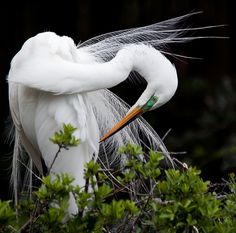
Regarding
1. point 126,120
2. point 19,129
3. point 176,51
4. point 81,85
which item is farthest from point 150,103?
point 176,51

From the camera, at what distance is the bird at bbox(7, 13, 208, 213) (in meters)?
2.75

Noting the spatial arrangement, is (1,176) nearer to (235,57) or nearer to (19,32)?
(19,32)

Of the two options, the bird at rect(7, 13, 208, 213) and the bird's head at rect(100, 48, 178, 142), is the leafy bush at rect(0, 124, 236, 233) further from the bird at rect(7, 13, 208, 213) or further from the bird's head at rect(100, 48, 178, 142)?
the bird's head at rect(100, 48, 178, 142)

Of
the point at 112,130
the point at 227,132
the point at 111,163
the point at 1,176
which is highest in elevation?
the point at 112,130

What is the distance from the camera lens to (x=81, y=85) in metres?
2.74

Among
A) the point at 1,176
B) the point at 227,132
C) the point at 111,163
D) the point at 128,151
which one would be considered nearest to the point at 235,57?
the point at 227,132

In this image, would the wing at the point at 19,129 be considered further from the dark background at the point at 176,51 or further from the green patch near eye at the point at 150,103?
the dark background at the point at 176,51

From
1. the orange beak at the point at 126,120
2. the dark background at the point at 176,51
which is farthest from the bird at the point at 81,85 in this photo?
the dark background at the point at 176,51

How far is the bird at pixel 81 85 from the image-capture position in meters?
2.75

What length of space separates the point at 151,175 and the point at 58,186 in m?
0.29

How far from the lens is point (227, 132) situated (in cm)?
534

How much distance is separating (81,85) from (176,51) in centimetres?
289

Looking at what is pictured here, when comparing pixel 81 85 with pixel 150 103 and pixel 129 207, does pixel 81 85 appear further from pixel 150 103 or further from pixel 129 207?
pixel 129 207

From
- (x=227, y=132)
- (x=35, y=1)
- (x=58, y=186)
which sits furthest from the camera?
(x=35, y=1)
